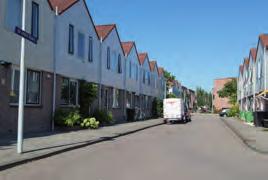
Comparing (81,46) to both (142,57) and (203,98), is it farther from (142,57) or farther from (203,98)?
(203,98)

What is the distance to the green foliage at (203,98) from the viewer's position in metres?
153

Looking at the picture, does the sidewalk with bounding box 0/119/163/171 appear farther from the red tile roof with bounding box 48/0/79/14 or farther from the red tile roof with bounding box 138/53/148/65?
the red tile roof with bounding box 138/53/148/65

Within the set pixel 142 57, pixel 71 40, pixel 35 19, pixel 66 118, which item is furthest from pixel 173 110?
pixel 35 19

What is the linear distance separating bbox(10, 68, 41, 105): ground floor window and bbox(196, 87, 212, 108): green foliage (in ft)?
436

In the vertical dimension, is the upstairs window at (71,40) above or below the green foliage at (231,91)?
below

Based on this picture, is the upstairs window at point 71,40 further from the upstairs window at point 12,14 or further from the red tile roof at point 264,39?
the red tile roof at point 264,39

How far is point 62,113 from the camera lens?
75.0ft

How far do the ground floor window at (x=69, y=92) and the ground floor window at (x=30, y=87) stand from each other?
3230mm

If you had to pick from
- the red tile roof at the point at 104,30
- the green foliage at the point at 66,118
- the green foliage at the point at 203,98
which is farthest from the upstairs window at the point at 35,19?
the green foliage at the point at 203,98

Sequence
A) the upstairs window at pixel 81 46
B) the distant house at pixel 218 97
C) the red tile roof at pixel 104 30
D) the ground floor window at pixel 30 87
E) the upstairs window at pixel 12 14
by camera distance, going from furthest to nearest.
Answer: the distant house at pixel 218 97
the red tile roof at pixel 104 30
the upstairs window at pixel 81 46
the ground floor window at pixel 30 87
the upstairs window at pixel 12 14

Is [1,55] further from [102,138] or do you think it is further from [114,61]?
[114,61]

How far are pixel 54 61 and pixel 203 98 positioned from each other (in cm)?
13384

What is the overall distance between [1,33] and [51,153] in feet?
21.8

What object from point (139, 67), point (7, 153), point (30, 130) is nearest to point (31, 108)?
point (30, 130)
